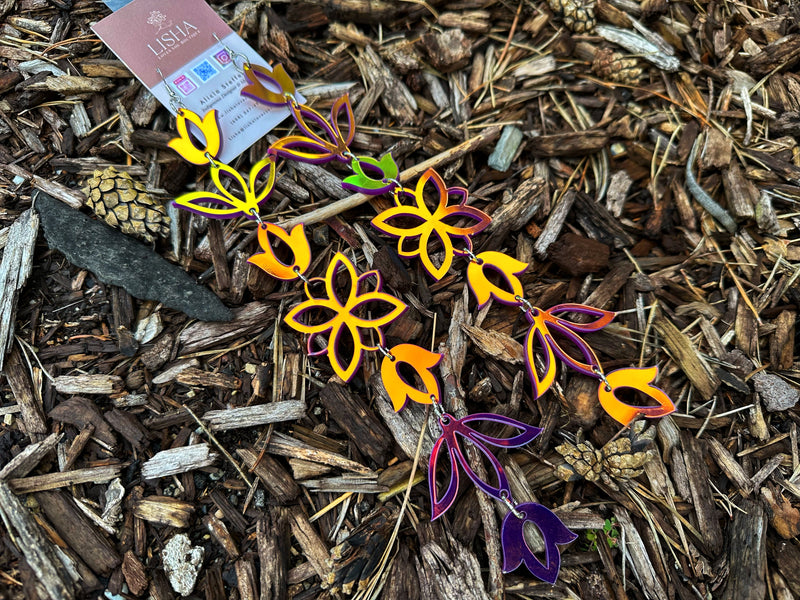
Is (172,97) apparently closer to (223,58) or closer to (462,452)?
(223,58)

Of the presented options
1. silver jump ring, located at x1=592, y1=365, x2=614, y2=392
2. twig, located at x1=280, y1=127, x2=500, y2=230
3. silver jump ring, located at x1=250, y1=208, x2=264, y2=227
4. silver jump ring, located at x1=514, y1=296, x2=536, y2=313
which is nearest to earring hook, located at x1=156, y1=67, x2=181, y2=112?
silver jump ring, located at x1=250, y1=208, x2=264, y2=227

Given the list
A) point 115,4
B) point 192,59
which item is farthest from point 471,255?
point 115,4

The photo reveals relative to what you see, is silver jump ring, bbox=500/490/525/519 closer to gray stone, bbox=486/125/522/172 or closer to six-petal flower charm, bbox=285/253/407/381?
six-petal flower charm, bbox=285/253/407/381

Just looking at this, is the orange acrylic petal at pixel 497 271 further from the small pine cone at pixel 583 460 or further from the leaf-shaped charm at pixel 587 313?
the small pine cone at pixel 583 460

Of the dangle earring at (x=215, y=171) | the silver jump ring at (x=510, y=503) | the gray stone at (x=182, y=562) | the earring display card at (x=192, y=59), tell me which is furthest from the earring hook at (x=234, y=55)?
the silver jump ring at (x=510, y=503)

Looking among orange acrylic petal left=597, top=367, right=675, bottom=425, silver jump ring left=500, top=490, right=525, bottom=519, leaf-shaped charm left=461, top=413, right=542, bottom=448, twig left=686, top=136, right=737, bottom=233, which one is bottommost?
silver jump ring left=500, top=490, right=525, bottom=519

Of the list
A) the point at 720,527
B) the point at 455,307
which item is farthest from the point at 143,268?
the point at 720,527
